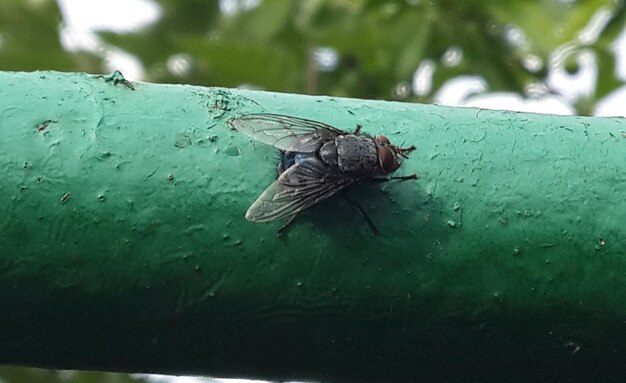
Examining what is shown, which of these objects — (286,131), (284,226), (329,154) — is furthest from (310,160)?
(284,226)

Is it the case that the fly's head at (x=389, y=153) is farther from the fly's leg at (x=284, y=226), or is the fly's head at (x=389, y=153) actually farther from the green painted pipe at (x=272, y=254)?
the fly's leg at (x=284, y=226)

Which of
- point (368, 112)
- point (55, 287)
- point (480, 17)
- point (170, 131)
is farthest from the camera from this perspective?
point (480, 17)

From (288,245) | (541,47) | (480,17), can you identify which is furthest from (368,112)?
(541,47)

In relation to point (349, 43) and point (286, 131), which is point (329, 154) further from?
point (349, 43)

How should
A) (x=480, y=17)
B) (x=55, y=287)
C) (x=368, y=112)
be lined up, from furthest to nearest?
(x=480, y=17), (x=368, y=112), (x=55, y=287)

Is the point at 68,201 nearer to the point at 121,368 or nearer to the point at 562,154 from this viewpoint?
the point at 121,368

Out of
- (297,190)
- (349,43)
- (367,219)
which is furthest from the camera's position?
(349,43)

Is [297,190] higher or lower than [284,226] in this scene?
higher

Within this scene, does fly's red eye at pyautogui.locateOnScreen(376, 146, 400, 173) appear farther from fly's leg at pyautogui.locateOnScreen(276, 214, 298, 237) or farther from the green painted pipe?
fly's leg at pyautogui.locateOnScreen(276, 214, 298, 237)
